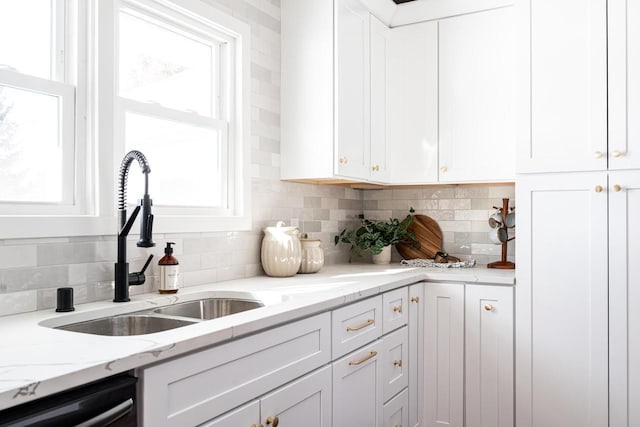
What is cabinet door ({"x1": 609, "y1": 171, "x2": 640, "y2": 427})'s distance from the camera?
8.24 feet

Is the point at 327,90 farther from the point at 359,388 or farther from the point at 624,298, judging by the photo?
Answer: the point at 624,298

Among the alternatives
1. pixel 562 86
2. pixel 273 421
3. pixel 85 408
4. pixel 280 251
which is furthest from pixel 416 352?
pixel 85 408

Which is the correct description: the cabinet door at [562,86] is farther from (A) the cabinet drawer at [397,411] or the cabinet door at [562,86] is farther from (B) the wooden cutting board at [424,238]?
(A) the cabinet drawer at [397,411]

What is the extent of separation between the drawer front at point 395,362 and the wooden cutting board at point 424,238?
35.1 inches

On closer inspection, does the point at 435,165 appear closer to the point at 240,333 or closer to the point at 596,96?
the point at 596,96

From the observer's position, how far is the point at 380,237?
343 cm

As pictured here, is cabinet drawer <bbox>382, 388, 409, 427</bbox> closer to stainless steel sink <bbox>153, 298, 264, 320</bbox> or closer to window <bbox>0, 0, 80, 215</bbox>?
stainless steel sink <bbox>153, 298, 264, 320</bbox>

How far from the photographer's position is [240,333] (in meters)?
1.50

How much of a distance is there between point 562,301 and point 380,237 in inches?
44.9

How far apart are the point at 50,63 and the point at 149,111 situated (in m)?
0.43

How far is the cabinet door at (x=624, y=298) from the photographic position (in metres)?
2.51

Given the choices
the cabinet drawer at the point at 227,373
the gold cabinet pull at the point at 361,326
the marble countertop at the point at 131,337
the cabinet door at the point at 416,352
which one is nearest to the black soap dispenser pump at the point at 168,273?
the marble countertop at the point at 131,337

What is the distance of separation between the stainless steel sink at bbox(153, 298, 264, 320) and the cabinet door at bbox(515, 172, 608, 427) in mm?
1394

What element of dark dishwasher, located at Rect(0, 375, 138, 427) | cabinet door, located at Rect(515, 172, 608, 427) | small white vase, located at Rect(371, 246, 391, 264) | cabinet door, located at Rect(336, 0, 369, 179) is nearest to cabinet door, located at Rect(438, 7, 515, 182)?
cabinet door, located at Rect(515, 172, 608, 427)
